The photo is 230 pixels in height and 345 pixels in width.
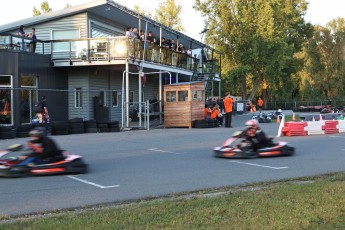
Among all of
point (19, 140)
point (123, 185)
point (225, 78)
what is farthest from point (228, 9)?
point (123, 185)

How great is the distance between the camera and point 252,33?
52.3 metres

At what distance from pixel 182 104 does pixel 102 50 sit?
17.0 ft

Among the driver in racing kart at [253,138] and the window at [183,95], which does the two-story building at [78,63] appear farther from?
the driver in racing kart at [253,138]

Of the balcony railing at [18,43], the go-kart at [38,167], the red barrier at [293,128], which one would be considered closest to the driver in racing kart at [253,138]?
the go-kart at [38,167]

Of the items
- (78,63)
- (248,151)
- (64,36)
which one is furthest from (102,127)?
(248,151)

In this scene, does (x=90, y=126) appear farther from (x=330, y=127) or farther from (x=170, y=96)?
(x=330, y=127)

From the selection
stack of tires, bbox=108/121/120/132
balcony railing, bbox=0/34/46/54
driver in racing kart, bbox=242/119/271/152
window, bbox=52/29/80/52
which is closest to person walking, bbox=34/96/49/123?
stack of tires, bbox=108/121/120/132

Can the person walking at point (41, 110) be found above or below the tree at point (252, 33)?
below

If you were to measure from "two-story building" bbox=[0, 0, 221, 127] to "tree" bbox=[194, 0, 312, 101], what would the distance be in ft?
78.0

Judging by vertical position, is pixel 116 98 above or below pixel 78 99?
above

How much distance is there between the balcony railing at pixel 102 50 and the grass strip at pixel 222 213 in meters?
15.6

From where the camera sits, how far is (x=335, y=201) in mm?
6676

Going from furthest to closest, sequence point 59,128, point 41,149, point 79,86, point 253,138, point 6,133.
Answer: point 79,86, point 59,128, point 6,133, point 253,138, point 41,149

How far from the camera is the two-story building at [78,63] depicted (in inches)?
837
